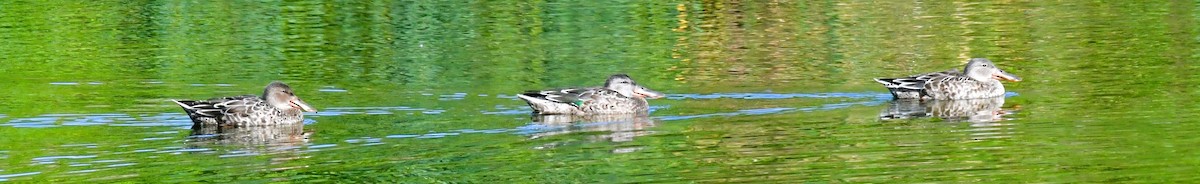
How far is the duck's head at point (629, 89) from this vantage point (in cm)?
1694

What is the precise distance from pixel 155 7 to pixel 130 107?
504 inches

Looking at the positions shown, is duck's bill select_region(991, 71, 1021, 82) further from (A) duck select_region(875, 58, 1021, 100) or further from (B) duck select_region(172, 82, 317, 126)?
(B) duck select_region(172, 82, 317, 126)

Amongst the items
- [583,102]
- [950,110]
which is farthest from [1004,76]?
[583,102]

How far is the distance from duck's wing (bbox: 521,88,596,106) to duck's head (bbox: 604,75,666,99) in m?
0.41

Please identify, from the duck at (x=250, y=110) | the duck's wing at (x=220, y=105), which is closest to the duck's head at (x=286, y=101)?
the duck at (x=250, y=110)

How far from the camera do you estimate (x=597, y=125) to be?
50.7 feet

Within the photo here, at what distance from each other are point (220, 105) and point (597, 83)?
5098 millimetres

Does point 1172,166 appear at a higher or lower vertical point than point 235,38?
higher

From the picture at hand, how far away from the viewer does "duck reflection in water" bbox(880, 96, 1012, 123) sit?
15430mm

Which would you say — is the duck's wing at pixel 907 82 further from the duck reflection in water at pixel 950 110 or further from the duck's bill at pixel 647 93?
the duck's bill at pixel 647 93

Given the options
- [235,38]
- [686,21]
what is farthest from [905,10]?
[235,38]

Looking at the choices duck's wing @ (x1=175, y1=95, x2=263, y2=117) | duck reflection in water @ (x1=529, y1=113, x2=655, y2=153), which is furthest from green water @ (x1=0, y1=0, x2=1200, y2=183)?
duck's wing @ (x1=175, y1=95, x2=263, y2=117)

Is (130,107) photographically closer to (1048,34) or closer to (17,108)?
(17,108)

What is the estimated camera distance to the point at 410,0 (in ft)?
96.6
